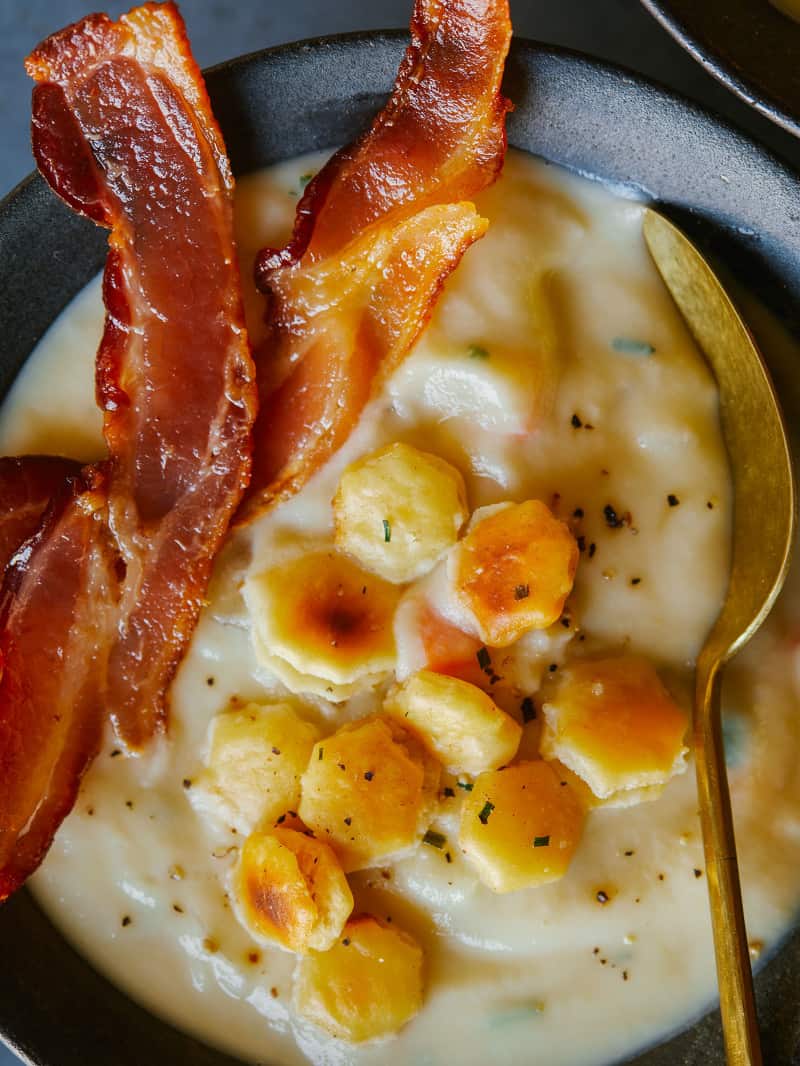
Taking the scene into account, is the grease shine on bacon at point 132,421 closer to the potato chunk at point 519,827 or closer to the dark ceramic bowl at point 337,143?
the dark ceramic bowl at point 337,143

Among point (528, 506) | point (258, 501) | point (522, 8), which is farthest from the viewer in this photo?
point (522, 8)

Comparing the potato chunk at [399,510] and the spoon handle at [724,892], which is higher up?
the potato chunk at [399,510]

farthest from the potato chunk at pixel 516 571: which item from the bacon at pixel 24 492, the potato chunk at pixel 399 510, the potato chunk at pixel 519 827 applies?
the bacon at pixel 24 492

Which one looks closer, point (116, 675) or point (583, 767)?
point (583, 767)

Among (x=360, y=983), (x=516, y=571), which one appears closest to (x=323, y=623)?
(x=516, y=571)

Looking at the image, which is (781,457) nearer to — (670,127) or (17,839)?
(670,127)

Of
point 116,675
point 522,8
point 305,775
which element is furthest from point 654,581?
point 522,8
